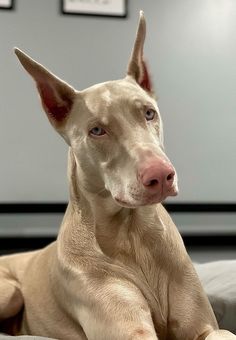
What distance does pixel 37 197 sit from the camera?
241 centimetres

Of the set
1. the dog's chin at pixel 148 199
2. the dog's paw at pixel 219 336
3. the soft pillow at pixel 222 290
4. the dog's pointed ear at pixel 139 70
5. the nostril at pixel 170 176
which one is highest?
the dog's pointed ear at pixel 139 70

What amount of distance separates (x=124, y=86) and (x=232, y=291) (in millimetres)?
637

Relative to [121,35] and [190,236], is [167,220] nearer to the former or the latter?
[190,236]

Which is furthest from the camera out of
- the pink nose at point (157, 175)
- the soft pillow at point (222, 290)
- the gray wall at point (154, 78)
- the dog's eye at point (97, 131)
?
the gray wall at point (154, 78)

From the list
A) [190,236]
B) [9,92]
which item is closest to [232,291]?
[190,236]

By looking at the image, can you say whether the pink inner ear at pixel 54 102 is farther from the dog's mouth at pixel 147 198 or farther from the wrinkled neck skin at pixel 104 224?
the dog's mouth at pixel 147 198

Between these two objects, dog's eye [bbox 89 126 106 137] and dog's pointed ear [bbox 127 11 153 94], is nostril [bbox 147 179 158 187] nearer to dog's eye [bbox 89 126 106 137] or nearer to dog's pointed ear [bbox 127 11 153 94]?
dog's eye [bbox 89 126 106 137]

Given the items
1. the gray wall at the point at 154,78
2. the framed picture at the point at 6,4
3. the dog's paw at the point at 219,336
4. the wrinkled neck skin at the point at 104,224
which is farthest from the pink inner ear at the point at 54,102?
the framed picture at the point at 6,4

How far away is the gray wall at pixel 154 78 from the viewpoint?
2.42 meters

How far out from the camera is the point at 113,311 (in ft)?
3.65

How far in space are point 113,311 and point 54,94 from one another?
48 cm

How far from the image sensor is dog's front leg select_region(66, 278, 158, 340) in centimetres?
108

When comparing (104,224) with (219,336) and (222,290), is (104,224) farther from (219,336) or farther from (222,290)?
(222,290)

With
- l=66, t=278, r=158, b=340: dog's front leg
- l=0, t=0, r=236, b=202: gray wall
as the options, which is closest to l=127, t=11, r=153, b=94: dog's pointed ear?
l=66, t=278, r=158, b=340: dog's front leg
